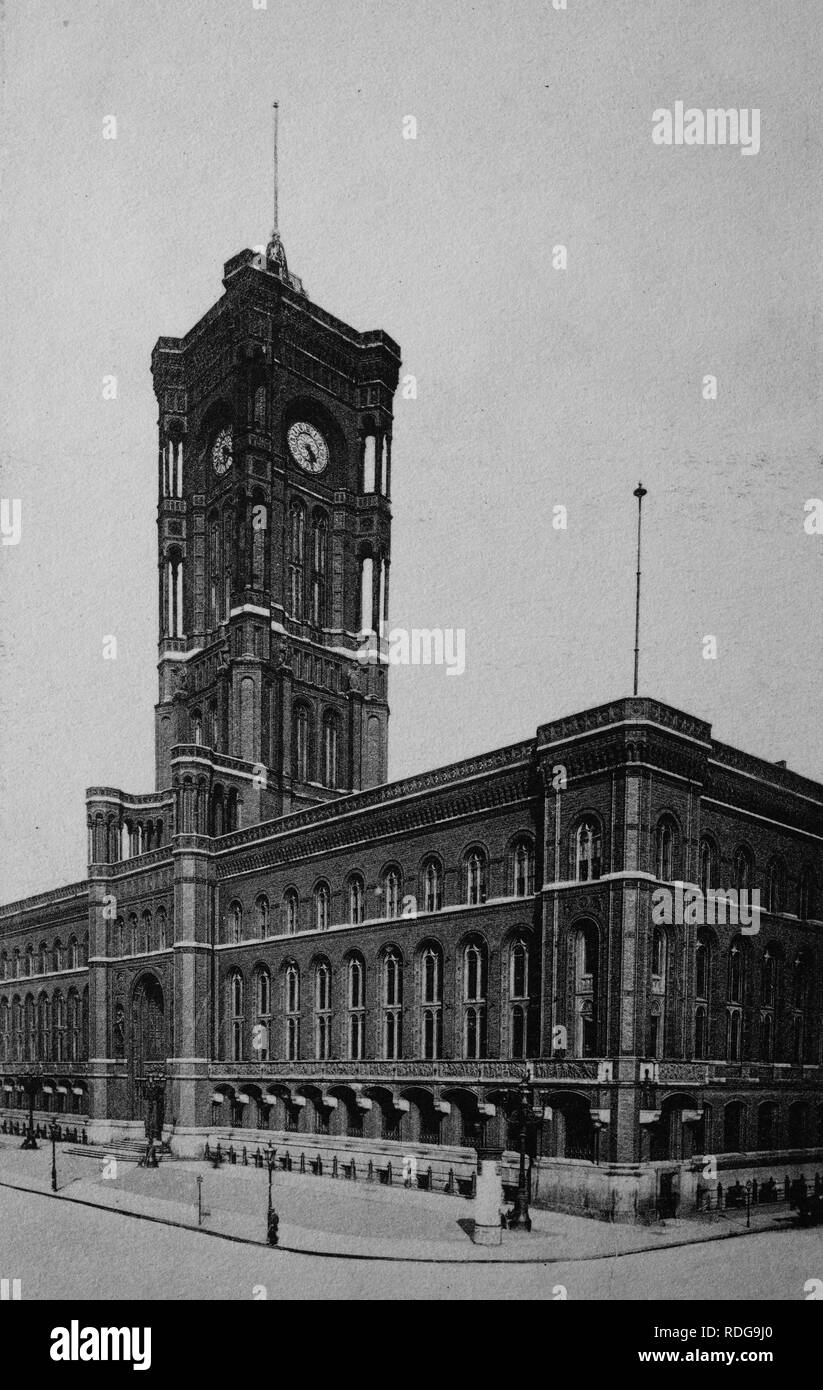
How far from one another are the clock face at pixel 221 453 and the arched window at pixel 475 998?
114ft

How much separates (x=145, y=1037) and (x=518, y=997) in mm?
28871

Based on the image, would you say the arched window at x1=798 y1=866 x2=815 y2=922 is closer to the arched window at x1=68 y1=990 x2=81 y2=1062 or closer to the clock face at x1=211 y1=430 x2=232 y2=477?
the clock face at x1=211 y1=430 x2=232 y2=477

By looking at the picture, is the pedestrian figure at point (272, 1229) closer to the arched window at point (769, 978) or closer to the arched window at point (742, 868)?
the arched window at point (742, 868)

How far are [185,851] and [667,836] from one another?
28415 millimetres

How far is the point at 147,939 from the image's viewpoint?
62.9m

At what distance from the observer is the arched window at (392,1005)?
4766cm

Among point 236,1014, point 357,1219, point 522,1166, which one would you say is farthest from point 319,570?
point 522,1166

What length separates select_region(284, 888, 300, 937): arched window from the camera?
54562 mm

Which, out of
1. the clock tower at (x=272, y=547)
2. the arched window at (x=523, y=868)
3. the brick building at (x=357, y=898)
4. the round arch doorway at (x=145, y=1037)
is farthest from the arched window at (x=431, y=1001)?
the round arch doorway at (x=145, y=1037)

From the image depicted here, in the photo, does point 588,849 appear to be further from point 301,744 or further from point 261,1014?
point 301,744

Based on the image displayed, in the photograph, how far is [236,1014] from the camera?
57312 millimetres

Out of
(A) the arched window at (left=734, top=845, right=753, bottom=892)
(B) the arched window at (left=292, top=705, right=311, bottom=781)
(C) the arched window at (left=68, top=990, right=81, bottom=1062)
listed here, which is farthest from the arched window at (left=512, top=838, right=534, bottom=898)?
(C) the arched window at (left=68, top=990, right=81, bottom=1062)

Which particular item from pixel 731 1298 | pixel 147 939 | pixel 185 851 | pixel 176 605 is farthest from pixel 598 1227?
pixel 176 605

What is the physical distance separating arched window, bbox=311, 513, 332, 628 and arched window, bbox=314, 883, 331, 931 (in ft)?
64.8
